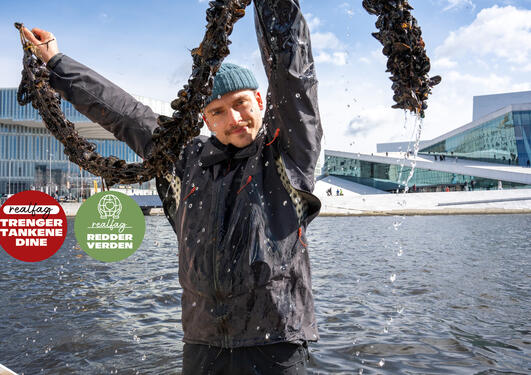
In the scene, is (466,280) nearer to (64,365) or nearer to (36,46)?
(64,365)

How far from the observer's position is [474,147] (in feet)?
218

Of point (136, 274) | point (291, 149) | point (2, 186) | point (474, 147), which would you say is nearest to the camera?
point (291, 149)

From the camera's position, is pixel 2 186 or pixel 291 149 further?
pixel 2 186

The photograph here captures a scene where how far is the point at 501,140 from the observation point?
61375mm

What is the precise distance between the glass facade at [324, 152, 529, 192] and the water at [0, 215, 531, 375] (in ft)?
156

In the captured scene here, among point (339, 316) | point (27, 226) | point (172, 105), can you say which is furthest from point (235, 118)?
point (27, 226)

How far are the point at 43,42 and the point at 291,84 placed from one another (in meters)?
1.42

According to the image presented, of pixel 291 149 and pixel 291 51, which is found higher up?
pixel 291 51

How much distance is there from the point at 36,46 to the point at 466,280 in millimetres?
8940

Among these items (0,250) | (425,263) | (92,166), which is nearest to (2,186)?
(0,250)

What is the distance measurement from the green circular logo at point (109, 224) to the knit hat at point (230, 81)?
9.23 meters

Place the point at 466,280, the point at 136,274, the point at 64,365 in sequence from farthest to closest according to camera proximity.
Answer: the point at 136,274 < the point at 466,280 < the point at 64,365

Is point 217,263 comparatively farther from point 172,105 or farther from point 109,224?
point 109,224

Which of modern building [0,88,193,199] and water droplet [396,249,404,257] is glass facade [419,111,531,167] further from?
water droplet [396,249,404,257]
